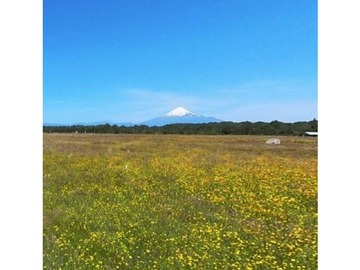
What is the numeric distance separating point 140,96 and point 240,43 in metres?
0.65

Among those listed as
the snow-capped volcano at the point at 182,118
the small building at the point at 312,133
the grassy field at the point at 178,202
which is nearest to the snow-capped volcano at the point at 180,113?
the snow-capped volcano at the point at 182,118

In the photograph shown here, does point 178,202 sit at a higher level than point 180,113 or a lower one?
lower

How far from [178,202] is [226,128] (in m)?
0.51

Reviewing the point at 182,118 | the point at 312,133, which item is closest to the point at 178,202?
the point at 182,118

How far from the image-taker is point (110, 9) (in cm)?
241

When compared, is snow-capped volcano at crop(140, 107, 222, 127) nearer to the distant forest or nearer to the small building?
the distant forest

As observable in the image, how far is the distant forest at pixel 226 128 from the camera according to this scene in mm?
2046

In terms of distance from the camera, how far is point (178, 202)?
2.25 meters

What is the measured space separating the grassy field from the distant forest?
0.05 metres

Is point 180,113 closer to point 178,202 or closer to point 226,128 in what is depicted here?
point 226,128

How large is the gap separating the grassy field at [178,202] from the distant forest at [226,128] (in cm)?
5
